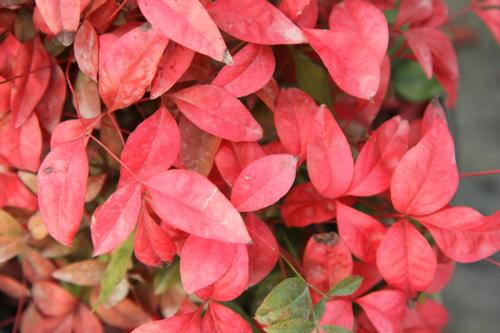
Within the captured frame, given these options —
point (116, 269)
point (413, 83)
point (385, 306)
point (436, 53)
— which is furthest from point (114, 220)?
point (413, 83)

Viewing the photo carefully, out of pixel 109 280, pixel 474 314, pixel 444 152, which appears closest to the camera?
pixel 444 152

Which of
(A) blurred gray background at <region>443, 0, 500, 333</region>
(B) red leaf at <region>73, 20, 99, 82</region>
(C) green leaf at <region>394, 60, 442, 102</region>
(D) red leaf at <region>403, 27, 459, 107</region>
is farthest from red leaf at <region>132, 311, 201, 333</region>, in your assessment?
(A) blurred gray background at <region>443, 0, 500, 333</region>

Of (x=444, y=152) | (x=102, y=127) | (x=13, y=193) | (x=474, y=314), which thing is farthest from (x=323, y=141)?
(x=474, y=314)

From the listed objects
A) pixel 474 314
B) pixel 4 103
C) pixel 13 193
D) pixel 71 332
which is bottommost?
pixel 474 314

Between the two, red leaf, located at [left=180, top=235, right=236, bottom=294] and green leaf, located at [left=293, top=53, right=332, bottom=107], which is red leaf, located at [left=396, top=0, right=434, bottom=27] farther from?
red leaf, located at [left=180, top=235, right=236, bottom=294]

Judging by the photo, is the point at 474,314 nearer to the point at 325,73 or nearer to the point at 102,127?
the point at 325,73

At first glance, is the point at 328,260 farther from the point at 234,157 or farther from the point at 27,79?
the point at 27,79

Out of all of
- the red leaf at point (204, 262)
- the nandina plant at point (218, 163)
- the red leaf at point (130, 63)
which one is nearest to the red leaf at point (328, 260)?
the nandina plant at point (218, 163)
